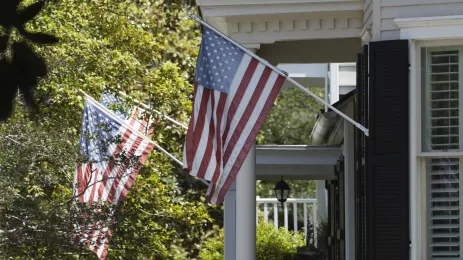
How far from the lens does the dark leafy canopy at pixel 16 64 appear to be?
4324mm

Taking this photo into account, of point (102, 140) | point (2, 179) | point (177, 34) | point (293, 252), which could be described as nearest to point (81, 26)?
point (102, 140)

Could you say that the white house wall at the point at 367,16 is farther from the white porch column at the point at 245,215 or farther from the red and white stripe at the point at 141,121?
the red and white stripe at the point at 141,121

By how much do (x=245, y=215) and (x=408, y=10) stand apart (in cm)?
247

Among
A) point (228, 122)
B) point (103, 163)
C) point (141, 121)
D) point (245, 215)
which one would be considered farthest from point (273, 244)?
point (228, 122)

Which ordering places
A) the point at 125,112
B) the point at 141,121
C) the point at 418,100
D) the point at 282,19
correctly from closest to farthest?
the point at 418,100 < the point at 282,19 < the point at 125,112 < the point at 141,121

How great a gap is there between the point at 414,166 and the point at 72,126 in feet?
22.1

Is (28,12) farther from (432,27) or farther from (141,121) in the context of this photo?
(141,121)

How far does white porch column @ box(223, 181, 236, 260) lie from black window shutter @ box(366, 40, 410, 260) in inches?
124

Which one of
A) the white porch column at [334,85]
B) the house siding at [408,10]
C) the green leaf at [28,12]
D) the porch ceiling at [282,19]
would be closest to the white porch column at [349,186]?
the porch ceiling at [282,19]

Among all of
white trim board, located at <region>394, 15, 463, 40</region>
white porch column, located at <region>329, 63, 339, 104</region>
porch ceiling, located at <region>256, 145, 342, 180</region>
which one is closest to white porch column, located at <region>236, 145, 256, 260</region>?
white trim board, located at <region>394, 15, 463, 40</region>

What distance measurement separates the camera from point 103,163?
43.4 feet

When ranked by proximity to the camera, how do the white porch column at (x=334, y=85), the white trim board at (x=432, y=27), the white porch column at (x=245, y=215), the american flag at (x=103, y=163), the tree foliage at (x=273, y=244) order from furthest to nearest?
the white porch column at (x=334, y=85) < the tree foliage at (x=273, y=244) < the american flag at (x=103, y=163) < the white porch column at (x=245, y=215) < the white trim board at (x=432, y=27)

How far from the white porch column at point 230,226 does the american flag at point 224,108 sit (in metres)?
2.46

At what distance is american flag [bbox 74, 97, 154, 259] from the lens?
13.1 m
